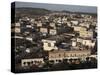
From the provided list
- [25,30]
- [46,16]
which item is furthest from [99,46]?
[25,30]

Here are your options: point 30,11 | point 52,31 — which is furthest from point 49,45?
point 30,11

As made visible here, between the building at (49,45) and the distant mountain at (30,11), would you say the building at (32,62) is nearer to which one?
the building at (49,45)

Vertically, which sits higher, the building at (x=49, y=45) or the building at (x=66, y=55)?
the building at (x=49, y=45)

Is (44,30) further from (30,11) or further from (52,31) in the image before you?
(30,11)

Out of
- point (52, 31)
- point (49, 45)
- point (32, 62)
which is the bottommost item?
point (32, 62)

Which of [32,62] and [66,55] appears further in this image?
[66,55]

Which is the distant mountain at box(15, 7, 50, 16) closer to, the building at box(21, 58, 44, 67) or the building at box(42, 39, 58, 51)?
the building at box(42, 39, 58, 51)

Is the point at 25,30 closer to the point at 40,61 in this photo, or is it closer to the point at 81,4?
the point at 40,61

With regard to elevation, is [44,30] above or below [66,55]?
above

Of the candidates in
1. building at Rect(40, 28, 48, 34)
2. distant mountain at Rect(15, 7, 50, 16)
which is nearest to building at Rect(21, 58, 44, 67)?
building at Rect(40, 28, 48, 34)

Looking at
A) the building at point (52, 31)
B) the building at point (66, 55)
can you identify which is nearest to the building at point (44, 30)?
the building at point (52, 31)

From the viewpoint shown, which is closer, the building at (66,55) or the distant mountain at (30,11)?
the distant mountain at (30,11)
